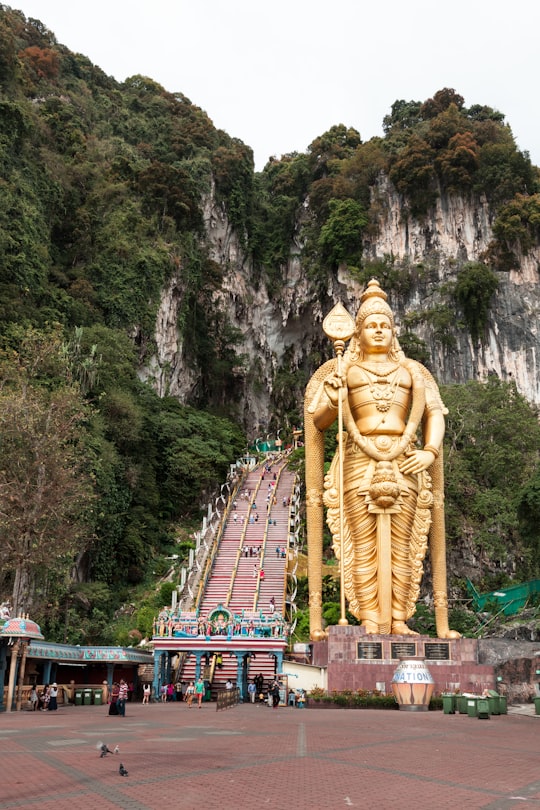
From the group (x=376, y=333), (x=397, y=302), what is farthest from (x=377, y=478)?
(x=397, y=302)

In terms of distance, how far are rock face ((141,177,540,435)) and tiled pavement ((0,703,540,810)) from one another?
25701mm

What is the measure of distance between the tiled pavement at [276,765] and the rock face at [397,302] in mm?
25701

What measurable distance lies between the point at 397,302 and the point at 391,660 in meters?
25.8

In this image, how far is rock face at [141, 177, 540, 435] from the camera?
1308 inches

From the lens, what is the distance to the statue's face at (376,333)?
→ 14.7 m

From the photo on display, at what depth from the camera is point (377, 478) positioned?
1362 centimetres

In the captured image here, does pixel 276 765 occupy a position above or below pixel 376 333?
below

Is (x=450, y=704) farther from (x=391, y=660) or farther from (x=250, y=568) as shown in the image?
(x=250, y=568)

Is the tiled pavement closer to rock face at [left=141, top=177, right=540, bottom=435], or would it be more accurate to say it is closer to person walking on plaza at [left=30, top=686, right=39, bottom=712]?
person walking on plaza at [left=30, top=686, right=39, bottom=712]

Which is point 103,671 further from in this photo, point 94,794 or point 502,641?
point 94,794

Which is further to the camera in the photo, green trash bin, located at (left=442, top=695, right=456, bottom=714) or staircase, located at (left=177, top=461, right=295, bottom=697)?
staircase, located at (left=177, top=461, right=295, bottom=697)

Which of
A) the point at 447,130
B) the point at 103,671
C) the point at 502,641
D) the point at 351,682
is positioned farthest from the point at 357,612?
the point at 447,130

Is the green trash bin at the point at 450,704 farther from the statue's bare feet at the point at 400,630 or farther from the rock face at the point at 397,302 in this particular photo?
the rock face at the point at 397,302

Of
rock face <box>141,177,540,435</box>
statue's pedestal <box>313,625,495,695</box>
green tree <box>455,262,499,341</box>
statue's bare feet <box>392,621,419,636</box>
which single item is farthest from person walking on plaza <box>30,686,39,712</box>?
green tree <box>455,262,499,341</box>
